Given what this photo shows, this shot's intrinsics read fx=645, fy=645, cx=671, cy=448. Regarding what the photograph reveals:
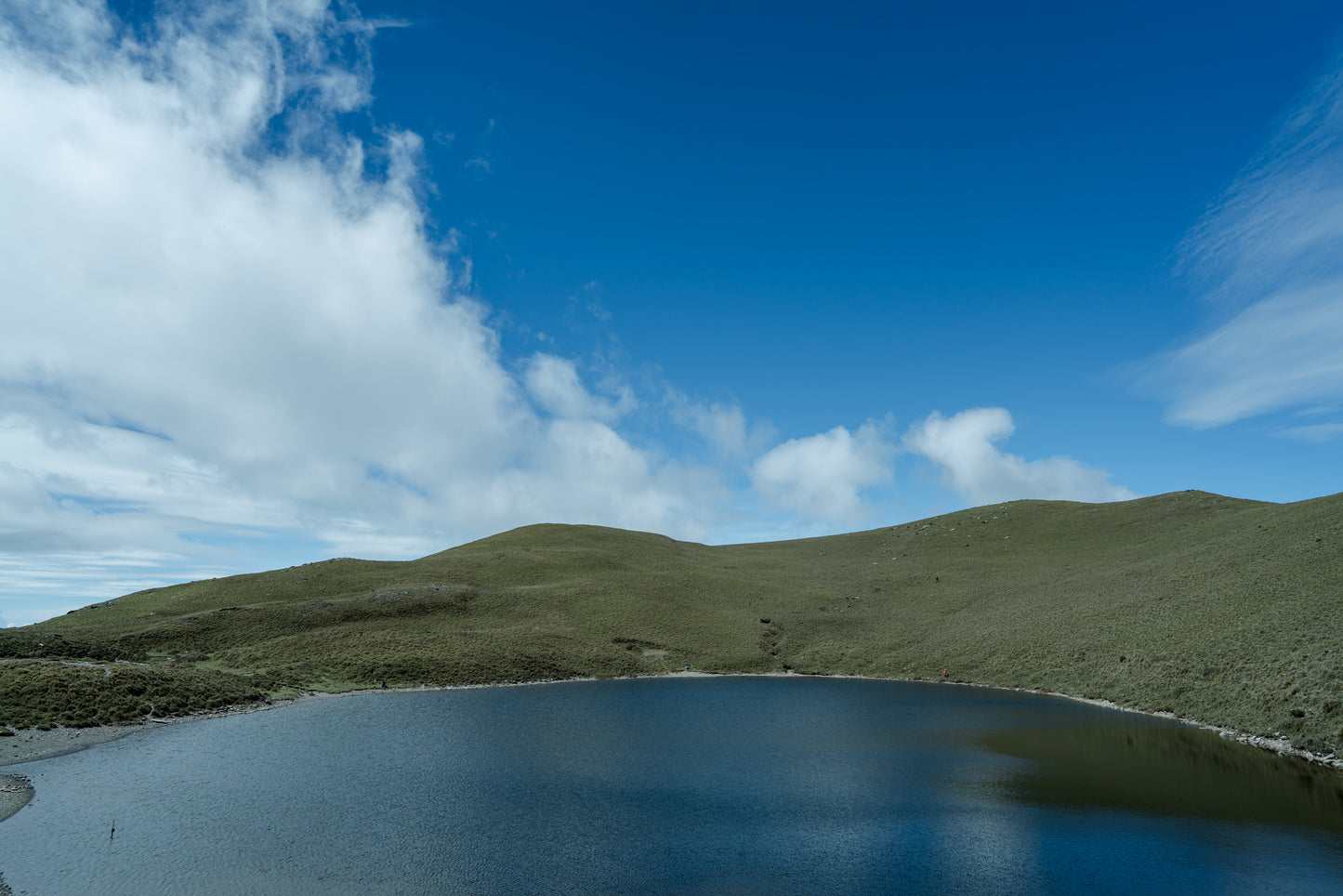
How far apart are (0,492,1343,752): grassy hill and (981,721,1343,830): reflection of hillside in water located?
3.53 meters

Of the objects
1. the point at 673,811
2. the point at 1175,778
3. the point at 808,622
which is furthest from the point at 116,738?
the point at 808,622

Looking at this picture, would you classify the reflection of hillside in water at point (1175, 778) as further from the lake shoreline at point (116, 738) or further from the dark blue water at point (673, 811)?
the lake shoreline at point (116, 738)

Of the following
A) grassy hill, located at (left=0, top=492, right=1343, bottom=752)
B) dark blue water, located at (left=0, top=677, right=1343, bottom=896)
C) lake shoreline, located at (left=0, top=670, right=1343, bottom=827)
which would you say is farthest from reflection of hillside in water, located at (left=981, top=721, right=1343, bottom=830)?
grassy hill, located at (left=0, top=492, right=1343, bottom=752)

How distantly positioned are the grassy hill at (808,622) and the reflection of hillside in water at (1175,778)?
11.6ft

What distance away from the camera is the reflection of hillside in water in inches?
835

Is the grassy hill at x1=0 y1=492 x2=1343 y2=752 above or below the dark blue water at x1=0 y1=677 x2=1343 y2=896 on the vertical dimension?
above

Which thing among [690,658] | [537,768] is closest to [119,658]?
[537,768]

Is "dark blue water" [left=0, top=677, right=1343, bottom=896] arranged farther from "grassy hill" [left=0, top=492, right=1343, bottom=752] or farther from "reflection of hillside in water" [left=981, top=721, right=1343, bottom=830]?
"grassy hill" [left=0, top=492, right=1343, bottom=752]

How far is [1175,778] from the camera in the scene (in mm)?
24875

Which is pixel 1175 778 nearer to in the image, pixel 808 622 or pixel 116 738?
pixel 116 738

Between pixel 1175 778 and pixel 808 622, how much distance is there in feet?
164

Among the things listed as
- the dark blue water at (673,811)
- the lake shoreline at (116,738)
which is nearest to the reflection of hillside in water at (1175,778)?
the dark blue water at (673,811)

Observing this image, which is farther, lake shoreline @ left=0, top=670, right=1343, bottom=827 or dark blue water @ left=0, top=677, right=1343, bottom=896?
lake shoreline @ left=0, top=670, right=1343, bottom=827

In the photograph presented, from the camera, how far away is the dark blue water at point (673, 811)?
1619 centimetres
